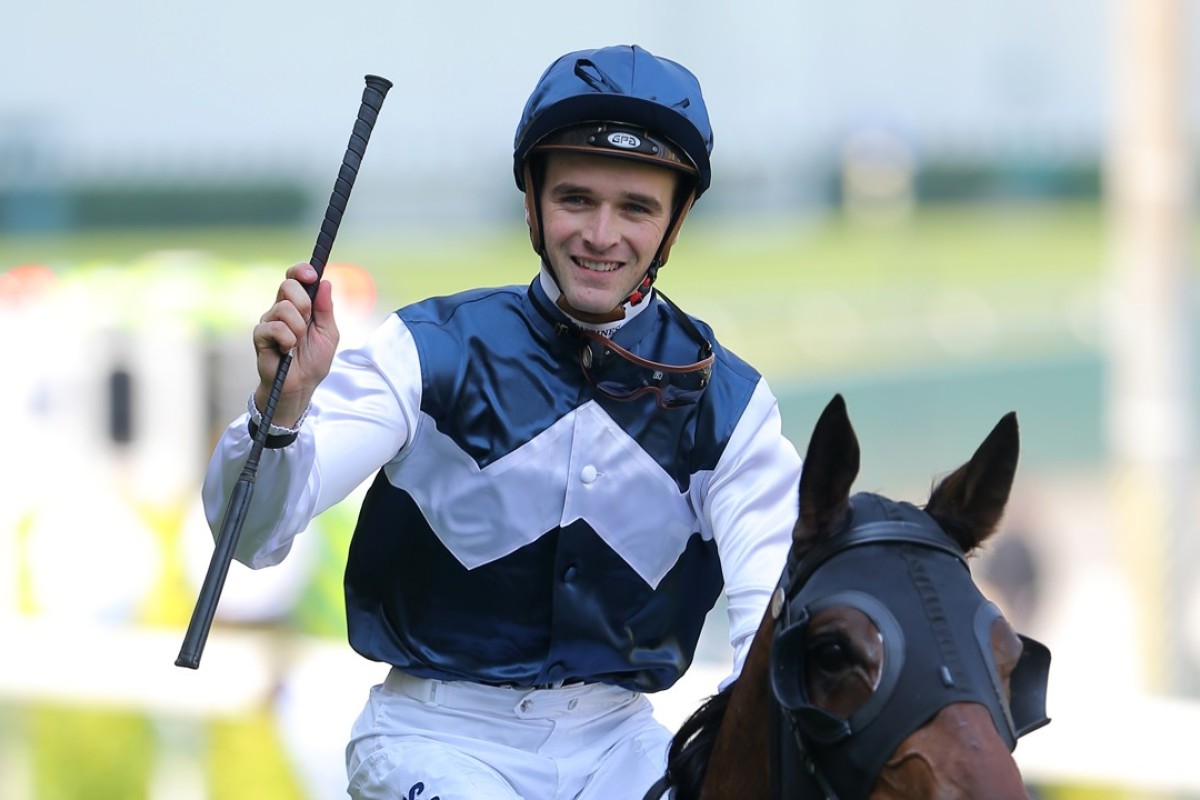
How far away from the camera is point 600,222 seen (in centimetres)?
286

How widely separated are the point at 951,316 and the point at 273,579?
2849cm

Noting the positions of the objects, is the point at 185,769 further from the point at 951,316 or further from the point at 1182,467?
the point at 951,316

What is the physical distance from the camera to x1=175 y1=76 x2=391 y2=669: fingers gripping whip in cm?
255

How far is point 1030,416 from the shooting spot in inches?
1021

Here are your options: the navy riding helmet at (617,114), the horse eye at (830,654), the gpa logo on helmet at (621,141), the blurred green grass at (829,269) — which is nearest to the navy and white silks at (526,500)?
the navy riding helmet at (617,114)

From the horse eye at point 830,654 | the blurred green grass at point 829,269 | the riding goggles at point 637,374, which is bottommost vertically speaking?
the horse eye at point 830,654

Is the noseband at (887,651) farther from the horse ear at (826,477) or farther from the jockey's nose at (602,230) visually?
the jockey's nose at (602,230)

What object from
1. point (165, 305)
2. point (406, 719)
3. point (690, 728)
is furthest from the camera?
point (165, 305)

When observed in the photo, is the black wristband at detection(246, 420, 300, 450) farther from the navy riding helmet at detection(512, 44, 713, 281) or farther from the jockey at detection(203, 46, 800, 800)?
the navy riding helmet at detection(512, 44, 713, 281)

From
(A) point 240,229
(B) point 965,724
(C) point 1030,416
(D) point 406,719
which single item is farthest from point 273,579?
(A) point 240,229

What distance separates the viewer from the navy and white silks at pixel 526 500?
289cm

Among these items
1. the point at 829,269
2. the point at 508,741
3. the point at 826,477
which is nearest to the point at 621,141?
the point at 826,477

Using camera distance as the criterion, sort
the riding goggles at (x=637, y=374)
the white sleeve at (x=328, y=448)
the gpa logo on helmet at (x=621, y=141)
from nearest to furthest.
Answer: the white sleeve at (x=328, y=448)
the gpa logo on helmet at (x=621, y=141)
the riding goggles at (x=637, y=374)

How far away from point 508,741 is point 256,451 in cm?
63
